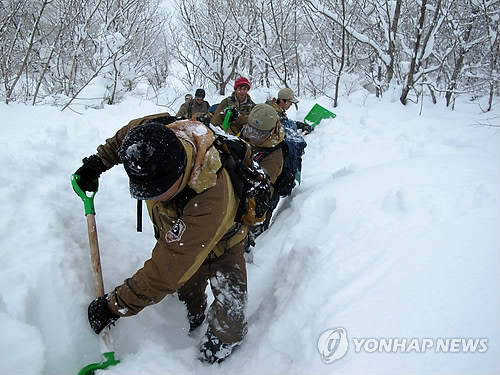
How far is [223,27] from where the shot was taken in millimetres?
12211

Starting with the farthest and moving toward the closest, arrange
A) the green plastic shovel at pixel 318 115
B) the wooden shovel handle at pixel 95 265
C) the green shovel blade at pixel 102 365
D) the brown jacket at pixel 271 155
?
the green plastic shovel at pixel 318 115 → the brown jacket at pixel 271 155 → the wooden shovel handle at pixel 95 265 → the green shovel blade at pixel 102 365

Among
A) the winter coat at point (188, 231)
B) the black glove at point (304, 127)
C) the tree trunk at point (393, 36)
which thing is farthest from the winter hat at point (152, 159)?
the tree trunk at point (393, 36)

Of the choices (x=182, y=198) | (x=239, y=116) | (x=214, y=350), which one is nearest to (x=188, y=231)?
(x=182, y=198)

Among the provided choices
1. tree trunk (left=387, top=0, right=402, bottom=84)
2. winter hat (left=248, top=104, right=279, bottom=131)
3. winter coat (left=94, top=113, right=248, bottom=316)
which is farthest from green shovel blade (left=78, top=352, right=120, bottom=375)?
tree trunk (left=387, top=0, right=402, bottom=84)

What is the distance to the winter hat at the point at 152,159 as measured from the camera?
1373 mm

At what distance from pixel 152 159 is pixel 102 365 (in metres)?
1.23

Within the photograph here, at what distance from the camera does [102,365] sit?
1757mm

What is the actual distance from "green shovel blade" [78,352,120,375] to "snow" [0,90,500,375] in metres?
0.08

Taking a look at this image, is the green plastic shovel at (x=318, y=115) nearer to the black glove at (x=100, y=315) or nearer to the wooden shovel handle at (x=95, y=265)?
the wooden shovel handle at (x=95, y=265)

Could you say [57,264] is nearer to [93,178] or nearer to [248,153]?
[93,178]

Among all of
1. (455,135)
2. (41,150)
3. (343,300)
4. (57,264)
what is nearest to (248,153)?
(343,300)

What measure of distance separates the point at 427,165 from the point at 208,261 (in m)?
2.48

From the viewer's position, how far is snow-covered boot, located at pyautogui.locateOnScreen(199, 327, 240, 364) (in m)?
2.18

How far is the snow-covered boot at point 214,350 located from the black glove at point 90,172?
1346mm
